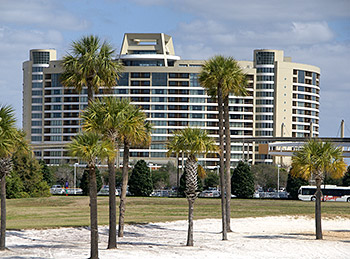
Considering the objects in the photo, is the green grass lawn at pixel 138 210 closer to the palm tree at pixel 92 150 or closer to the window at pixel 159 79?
the palm tree at pixel 92 150

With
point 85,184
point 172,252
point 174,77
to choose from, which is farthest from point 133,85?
point 172,252

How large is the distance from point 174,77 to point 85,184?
4097 inches

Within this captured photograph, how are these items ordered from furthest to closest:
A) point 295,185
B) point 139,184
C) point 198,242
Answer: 1. point 295,185
2. point 139,184
3. point 198,242

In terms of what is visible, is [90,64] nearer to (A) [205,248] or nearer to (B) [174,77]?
(A) [205,248]

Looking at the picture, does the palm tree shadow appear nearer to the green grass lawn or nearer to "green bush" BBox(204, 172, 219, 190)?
the green grass lawn

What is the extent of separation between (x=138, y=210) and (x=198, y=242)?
26071 millimetres

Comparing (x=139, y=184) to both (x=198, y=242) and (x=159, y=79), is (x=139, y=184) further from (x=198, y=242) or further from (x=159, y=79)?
(x=159, y=79)

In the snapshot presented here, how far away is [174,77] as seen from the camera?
198 m

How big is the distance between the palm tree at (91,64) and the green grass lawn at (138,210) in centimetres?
A: 1544

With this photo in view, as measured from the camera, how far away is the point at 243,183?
96.2 metres

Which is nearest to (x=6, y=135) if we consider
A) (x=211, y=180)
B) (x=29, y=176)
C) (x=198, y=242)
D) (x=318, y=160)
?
(x=198, y=242)

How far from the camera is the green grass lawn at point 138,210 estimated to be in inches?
2253

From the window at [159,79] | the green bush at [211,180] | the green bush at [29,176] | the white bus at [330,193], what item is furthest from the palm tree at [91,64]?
the window at [159,79]

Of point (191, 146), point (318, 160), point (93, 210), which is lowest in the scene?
point (93, 210)
